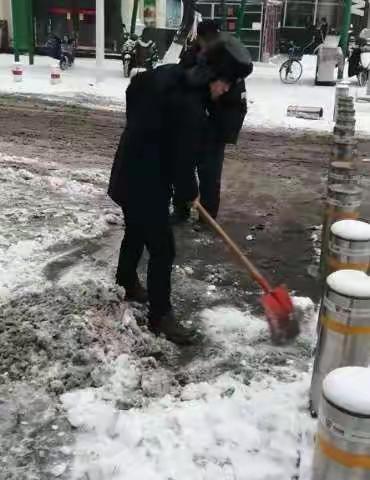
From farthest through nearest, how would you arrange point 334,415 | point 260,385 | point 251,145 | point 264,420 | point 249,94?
point 249,94 < point 251,145 < point 260,385 < point 264,420 < point 334,415

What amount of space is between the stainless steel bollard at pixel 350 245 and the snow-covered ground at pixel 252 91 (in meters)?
8.59

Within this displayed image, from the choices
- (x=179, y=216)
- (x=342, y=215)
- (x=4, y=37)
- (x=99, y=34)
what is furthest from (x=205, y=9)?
(x=342, y=215)

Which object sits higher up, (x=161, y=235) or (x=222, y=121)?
(x=222, y=121)

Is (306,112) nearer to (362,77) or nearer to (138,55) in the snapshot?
(362,77)

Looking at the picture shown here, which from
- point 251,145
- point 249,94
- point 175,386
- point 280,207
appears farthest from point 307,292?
point 249,94

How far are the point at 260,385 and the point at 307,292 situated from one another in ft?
5.29

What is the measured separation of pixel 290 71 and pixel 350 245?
1606 centimetres

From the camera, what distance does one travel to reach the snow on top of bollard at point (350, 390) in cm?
210

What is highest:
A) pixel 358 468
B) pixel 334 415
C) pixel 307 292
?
pixel 334 415

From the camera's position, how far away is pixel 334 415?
7.06 feet

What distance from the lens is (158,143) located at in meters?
3.78

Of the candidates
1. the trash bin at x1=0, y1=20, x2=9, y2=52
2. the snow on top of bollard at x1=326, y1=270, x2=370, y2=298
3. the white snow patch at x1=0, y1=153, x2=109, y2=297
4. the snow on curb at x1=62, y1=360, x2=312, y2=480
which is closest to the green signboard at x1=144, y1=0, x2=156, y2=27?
the trash bin at x1=0, y1=20, x2=9, y2=52

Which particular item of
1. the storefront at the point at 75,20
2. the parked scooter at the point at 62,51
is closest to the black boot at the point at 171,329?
the parked scooter at the point at 62,51

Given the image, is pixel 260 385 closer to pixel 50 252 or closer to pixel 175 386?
pixel 175 386
